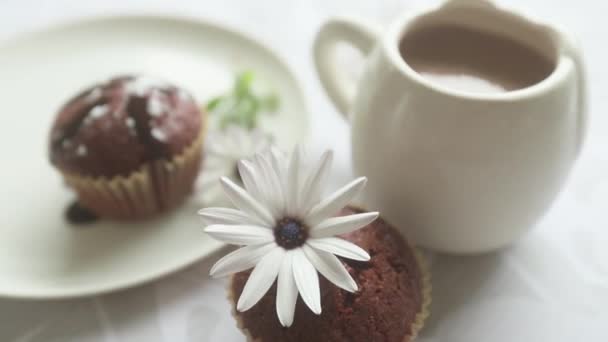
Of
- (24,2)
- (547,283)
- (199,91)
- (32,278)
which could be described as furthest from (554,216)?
(24,2)

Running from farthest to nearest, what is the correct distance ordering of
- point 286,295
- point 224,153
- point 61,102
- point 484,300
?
1. point 61,102
2. point 224,153
3. point 484,300
4. point 286,295

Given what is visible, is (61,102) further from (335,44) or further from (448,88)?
(448,88)

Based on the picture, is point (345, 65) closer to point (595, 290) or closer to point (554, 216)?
point (554, 216)

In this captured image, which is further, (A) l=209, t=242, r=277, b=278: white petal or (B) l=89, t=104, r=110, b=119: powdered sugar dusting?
(B) l=89, t=104, r=110, b=119: powdered sugar dusting

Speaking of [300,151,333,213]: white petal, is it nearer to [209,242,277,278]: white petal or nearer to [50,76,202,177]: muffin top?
[209,242,277,278]: white petal

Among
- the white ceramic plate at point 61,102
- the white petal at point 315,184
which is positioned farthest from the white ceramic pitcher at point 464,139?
the white ceramic plate at point 61,102

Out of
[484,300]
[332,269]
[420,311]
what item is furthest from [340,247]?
[484,300]

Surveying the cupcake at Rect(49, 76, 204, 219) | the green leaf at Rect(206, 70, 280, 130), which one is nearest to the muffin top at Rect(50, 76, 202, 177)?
the cupcake at Rect(49, 76, 204, 219)

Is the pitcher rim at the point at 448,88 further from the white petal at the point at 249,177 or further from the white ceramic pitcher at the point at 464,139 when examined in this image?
the white petal at the point at 249,177
